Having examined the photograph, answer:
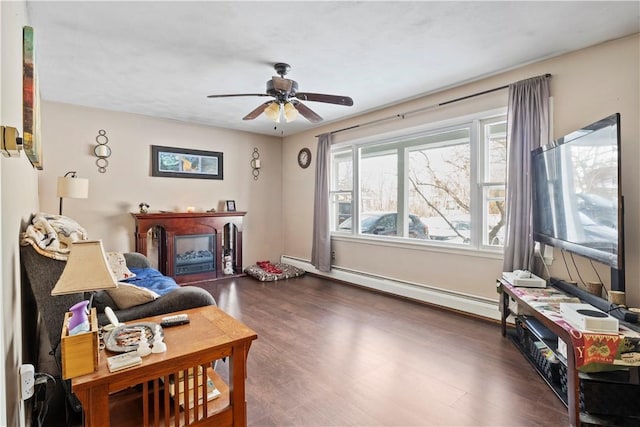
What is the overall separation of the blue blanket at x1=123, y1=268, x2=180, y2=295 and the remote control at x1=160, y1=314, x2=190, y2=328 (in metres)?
1.10

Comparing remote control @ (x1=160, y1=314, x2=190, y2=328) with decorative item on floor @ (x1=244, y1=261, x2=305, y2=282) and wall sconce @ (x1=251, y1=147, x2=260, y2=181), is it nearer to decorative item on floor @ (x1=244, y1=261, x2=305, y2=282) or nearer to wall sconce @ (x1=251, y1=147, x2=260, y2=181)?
decorative item on floor @ (x1=244, y1=261, x2=305, y2=282)

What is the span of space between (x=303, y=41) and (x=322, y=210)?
9.63 ft

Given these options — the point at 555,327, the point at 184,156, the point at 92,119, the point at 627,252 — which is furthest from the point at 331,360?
the point at 92,119

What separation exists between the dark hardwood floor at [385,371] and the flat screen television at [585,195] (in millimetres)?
979

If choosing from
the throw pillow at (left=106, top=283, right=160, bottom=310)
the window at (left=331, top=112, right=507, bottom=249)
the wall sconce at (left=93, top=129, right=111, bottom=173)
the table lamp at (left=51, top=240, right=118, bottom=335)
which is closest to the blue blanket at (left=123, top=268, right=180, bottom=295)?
the throw pillow at (left=106, top=283, right=160, bottom=310)

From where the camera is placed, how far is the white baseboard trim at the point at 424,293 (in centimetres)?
331

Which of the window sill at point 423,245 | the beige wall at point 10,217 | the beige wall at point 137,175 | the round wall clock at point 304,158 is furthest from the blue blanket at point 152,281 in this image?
the round wall clock at point 304,158

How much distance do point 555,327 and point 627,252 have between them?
1.16 meters

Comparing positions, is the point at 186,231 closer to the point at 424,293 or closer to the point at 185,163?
the point at 185,163

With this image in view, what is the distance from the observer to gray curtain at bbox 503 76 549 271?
112 inches

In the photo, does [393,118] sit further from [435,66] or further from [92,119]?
[92,119]

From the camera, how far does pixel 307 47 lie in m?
2.63

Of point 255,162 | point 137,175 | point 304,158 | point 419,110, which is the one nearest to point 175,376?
point 419,110

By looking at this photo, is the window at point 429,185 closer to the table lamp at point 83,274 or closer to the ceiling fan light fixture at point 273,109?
the ceiling fan light fixture at point 273,109
